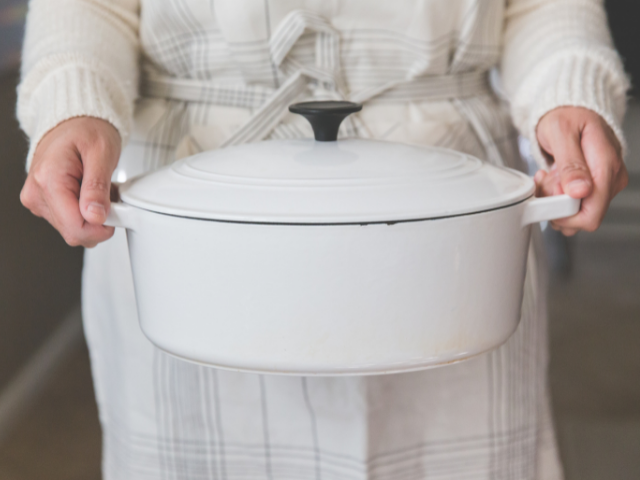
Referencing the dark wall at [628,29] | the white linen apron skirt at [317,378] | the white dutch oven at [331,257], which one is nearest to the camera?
the white dutch oven at [331,257]

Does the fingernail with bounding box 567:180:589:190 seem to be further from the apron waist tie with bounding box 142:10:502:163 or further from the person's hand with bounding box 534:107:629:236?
the apron waist tie with bounding box 142:10:502:163

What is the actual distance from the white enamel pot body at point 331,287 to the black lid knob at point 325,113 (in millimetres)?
124

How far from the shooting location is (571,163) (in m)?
0.49

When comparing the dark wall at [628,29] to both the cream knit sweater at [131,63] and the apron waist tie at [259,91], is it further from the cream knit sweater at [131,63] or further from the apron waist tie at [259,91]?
the apron waist tie at [259,91]

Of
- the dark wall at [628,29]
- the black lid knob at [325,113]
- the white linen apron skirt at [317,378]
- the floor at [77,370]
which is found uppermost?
the black lid knob at [325,113]

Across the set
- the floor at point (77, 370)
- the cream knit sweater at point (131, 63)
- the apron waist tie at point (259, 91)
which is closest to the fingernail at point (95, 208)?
the cream knit sweater at point (131, 63)

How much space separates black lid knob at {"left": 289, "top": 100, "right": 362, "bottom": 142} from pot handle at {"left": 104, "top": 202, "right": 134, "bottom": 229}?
137 millimetres

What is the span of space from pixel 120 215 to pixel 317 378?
11.1 inches

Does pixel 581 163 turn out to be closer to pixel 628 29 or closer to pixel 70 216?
pixel 70 216

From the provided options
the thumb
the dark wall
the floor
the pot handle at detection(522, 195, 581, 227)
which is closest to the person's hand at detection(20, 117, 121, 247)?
the thumb

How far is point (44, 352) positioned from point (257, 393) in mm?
1424

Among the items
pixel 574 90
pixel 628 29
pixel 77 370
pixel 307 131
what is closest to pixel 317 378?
pixel 307 131

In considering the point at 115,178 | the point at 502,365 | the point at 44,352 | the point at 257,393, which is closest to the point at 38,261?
the point at 44,352

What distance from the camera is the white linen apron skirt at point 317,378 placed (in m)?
0.62
